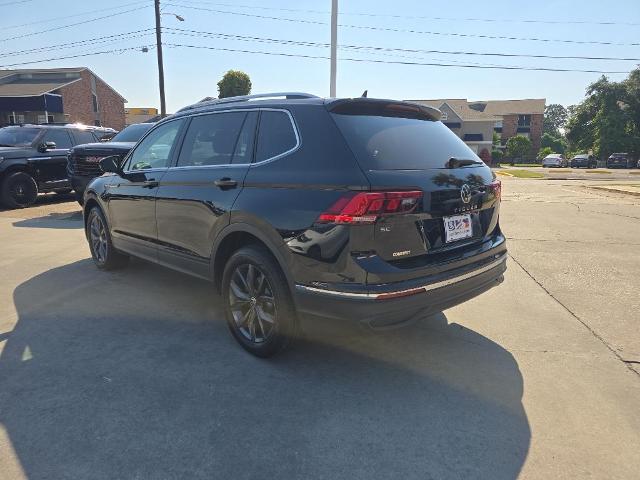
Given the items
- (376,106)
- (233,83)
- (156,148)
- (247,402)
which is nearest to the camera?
(247,402)

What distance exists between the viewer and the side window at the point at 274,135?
10.5 ft

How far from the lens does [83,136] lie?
39.4ft

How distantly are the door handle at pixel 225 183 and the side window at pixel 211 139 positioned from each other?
0.16 metres

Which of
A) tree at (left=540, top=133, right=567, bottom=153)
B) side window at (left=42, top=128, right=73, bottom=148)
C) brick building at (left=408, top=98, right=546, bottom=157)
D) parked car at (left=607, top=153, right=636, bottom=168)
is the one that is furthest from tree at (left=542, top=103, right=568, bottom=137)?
side window at (left=42, top=128, right=73, bottom=148)

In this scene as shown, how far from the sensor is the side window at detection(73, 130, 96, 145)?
11783 millimetres

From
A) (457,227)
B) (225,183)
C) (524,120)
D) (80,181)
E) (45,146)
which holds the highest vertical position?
(524,120)

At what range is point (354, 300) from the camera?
2.69 metres

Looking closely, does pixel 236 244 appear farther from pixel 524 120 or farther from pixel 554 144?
pixel 554 144

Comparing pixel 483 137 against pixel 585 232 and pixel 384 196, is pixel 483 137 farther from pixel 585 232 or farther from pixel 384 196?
→ pixel 384 196

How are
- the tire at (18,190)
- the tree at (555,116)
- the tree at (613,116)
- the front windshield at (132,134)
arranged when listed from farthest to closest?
1. the tree at (555,116)
2. the tree at (613,116)
3. the front windshield at (132,134)
4. the tire at (18,190)

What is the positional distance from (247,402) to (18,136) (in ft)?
36.5

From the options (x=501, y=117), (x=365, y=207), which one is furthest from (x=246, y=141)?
(x=501, y=117)

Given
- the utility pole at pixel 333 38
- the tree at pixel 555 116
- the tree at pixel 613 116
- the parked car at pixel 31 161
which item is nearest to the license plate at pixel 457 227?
the parked car at pixel 31 161

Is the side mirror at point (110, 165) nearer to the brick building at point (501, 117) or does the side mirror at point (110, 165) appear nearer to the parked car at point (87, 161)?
the parked car at point (87, 161)
